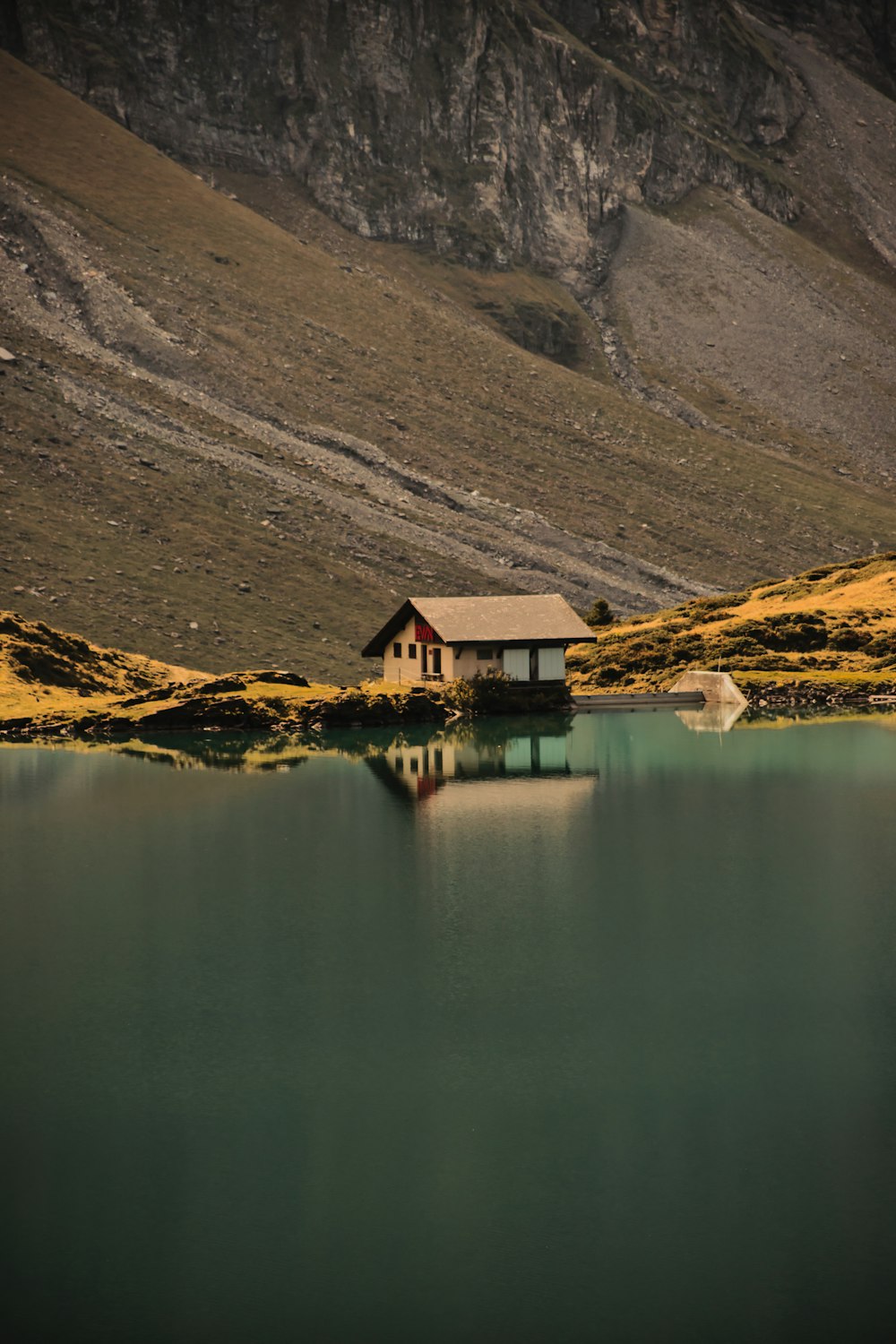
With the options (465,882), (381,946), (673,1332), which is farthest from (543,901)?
(673,1332)

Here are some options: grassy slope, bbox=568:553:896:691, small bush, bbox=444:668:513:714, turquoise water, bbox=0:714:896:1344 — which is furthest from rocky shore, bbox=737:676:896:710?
turquoise water, bbox=0:714:896:1344

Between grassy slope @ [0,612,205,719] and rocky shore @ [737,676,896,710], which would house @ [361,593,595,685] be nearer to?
rocky shore @ [737,676,896,710]

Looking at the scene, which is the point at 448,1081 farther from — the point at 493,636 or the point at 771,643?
the point at 771,643

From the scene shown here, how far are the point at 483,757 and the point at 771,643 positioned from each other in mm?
30964

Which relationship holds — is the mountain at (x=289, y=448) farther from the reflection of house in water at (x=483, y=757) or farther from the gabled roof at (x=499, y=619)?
the reflection of house in water at (x=483, y=757)

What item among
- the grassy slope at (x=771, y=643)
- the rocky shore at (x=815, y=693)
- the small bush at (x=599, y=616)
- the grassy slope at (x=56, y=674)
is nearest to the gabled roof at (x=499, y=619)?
the grassy slope at (x=771, y=643)

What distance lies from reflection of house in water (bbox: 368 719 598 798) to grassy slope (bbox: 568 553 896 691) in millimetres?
16260

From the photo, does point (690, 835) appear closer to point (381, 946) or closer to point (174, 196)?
point (381, 946)

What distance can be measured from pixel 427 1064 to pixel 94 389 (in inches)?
5034

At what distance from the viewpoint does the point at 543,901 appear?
33.3 m

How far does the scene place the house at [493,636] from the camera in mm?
72188

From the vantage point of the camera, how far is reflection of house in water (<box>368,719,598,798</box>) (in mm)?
51969

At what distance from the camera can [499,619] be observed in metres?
73.2

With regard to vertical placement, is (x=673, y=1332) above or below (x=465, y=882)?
below
